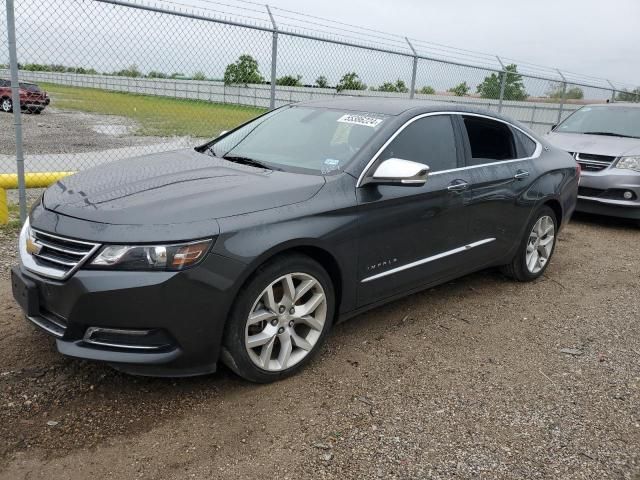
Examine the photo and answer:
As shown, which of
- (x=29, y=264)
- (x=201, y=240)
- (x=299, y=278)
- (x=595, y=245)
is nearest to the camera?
(x=201, y=240)

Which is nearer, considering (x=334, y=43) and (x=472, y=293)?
(x=472, y=293)

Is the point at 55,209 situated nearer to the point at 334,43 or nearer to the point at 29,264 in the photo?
the point at 29,264

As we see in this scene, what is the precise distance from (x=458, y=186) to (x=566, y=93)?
12.2 m

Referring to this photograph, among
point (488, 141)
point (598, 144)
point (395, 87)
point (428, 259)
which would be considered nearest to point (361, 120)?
point (428, 259)

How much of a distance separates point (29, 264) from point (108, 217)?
54 centimetres

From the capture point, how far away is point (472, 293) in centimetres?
502

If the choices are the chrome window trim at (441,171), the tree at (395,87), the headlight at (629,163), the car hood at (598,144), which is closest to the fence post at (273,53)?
the chrome window trim at (441,171)

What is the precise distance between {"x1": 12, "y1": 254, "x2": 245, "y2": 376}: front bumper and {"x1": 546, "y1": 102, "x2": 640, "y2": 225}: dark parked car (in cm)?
646

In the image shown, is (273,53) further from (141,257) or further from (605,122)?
(605,122)

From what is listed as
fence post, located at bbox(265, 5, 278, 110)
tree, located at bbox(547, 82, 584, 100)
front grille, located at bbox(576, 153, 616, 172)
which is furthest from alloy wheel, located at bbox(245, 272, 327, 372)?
tree, located at bbox(547, 82, 584, 100)

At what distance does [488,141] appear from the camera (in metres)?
4.69

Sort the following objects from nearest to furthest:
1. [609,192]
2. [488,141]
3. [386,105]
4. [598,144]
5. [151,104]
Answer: [386,105], [488,141], [609,192], [598,144], [151,104]

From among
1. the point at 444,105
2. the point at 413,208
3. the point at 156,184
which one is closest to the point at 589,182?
the point at 444,105

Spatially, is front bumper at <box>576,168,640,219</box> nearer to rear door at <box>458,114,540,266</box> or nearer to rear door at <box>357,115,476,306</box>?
rear door at <box>458,114,540,266</box>
